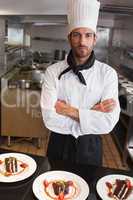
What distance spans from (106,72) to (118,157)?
5.58 ft

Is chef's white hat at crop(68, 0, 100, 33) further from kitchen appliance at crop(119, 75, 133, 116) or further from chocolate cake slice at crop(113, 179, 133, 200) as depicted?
kitchen appliance at crop(119, 75, 133, 116)

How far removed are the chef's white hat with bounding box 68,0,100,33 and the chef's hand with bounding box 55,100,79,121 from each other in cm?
39

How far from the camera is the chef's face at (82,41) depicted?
4.17 ft

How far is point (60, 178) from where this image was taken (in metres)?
1.00

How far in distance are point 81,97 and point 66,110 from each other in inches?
4.6

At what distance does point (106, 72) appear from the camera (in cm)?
136

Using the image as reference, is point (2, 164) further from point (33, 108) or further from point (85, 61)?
point (33, 108)

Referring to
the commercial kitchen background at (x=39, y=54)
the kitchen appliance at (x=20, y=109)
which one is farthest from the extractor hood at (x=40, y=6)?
the kitchen appliance at (x=20, y=109)

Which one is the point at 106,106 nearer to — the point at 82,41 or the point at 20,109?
the point at 82,41

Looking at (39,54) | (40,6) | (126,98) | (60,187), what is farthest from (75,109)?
(39,54)

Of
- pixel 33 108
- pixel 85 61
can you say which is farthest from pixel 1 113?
pixel 85 61

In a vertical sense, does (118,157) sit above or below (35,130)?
below

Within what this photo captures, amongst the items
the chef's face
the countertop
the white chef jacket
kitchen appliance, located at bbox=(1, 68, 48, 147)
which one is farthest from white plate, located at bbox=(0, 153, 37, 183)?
kitchen appliance, located at bbox=(1, 68, 48, 147)

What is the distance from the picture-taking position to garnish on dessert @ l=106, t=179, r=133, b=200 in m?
0.92
